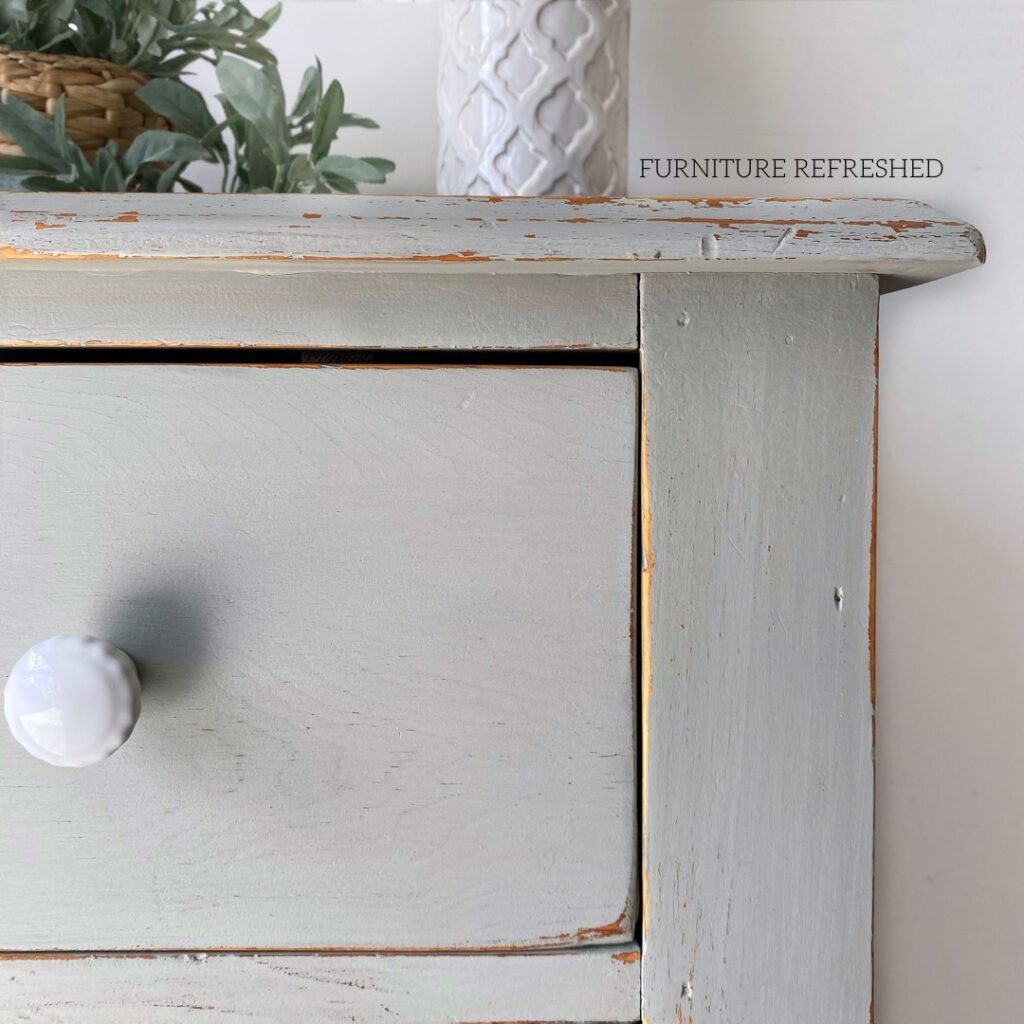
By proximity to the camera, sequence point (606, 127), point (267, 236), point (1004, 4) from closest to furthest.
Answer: point (267, 236), point (606, 127), point (1004, 4)

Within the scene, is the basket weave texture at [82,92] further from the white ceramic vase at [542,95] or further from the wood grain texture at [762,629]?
the wood grain texture at [762,629]

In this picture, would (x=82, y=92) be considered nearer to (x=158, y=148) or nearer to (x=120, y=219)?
(x=158, y=148)

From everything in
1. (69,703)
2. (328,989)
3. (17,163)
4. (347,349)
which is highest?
(17,163)

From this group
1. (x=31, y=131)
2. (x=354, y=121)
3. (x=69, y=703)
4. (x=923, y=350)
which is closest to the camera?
(x=69, y=703)

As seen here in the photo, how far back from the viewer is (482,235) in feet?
0.87

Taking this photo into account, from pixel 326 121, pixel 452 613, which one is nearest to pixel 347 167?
pixel 326 121

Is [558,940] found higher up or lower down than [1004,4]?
lower down

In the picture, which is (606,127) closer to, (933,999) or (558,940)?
(558,940)

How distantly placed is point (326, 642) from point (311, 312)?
0.11 metres

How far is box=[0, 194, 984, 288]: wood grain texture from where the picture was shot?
26 centimetres

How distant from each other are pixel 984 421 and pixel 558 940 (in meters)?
0.54

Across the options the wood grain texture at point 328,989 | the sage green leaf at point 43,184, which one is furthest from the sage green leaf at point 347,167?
the wood grain texture at point 328,989

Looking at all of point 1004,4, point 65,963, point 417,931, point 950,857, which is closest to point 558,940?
point 417,931

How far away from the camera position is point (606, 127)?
421 millimetres
